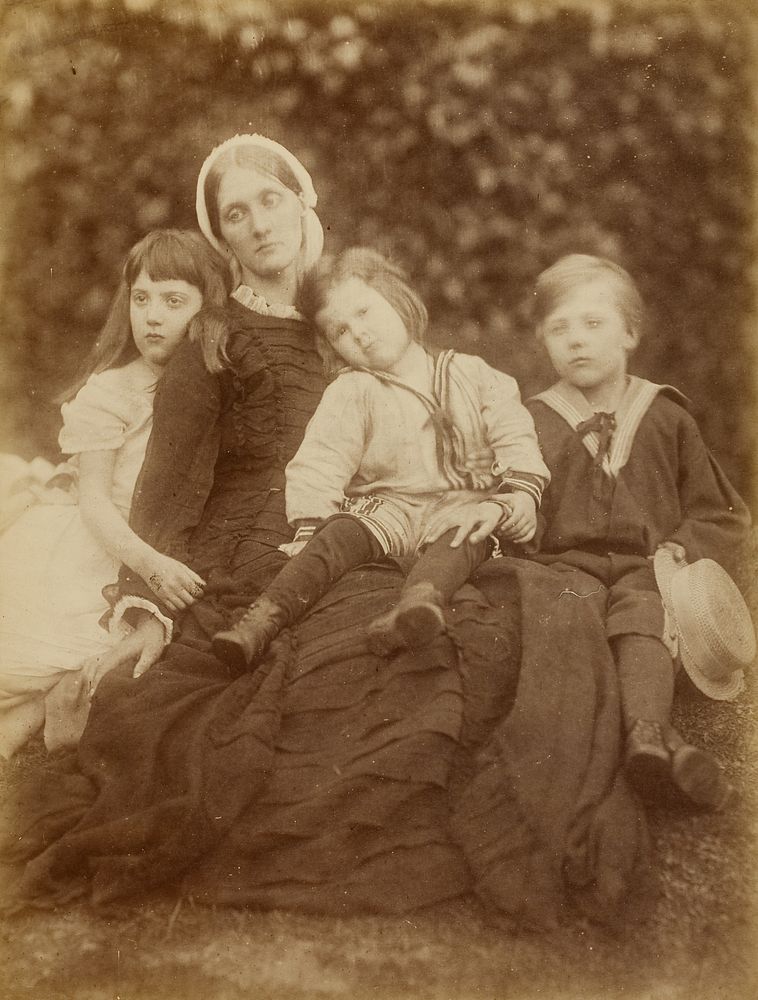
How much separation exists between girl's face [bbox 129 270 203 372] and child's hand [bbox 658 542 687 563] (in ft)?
6.18

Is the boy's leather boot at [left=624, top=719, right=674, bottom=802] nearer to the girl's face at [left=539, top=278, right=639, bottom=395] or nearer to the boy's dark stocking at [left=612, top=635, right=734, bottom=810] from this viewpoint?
the boy's dark stocking at [left=612, top=635, right=734, bottom=810]

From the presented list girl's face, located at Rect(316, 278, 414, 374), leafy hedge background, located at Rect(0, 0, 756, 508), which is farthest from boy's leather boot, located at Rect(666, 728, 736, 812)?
girl's face, located at Rect(316, 278, 414, 374)

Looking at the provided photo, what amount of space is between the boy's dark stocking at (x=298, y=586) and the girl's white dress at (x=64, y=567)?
0.54 m

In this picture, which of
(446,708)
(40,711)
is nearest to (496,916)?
(446,708)

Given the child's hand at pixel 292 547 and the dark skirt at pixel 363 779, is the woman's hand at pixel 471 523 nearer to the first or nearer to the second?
the dark skirt at pixel 363 779

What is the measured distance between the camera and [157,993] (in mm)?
3766

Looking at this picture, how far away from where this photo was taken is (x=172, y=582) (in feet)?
13.4

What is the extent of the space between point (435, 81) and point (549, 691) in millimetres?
2277

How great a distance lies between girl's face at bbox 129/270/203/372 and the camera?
4320 mm

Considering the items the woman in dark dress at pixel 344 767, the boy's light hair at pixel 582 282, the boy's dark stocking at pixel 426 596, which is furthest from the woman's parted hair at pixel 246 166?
the boy's dark stocking at pixel 426 596

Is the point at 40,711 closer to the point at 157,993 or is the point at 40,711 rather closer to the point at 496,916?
the point at 157,993

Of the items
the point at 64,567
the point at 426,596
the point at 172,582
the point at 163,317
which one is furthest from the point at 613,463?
the point at 64,567

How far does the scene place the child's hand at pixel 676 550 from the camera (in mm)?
4117

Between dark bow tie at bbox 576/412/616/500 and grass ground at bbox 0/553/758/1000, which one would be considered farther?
dark bow tie at bbox 576/412/616/500
